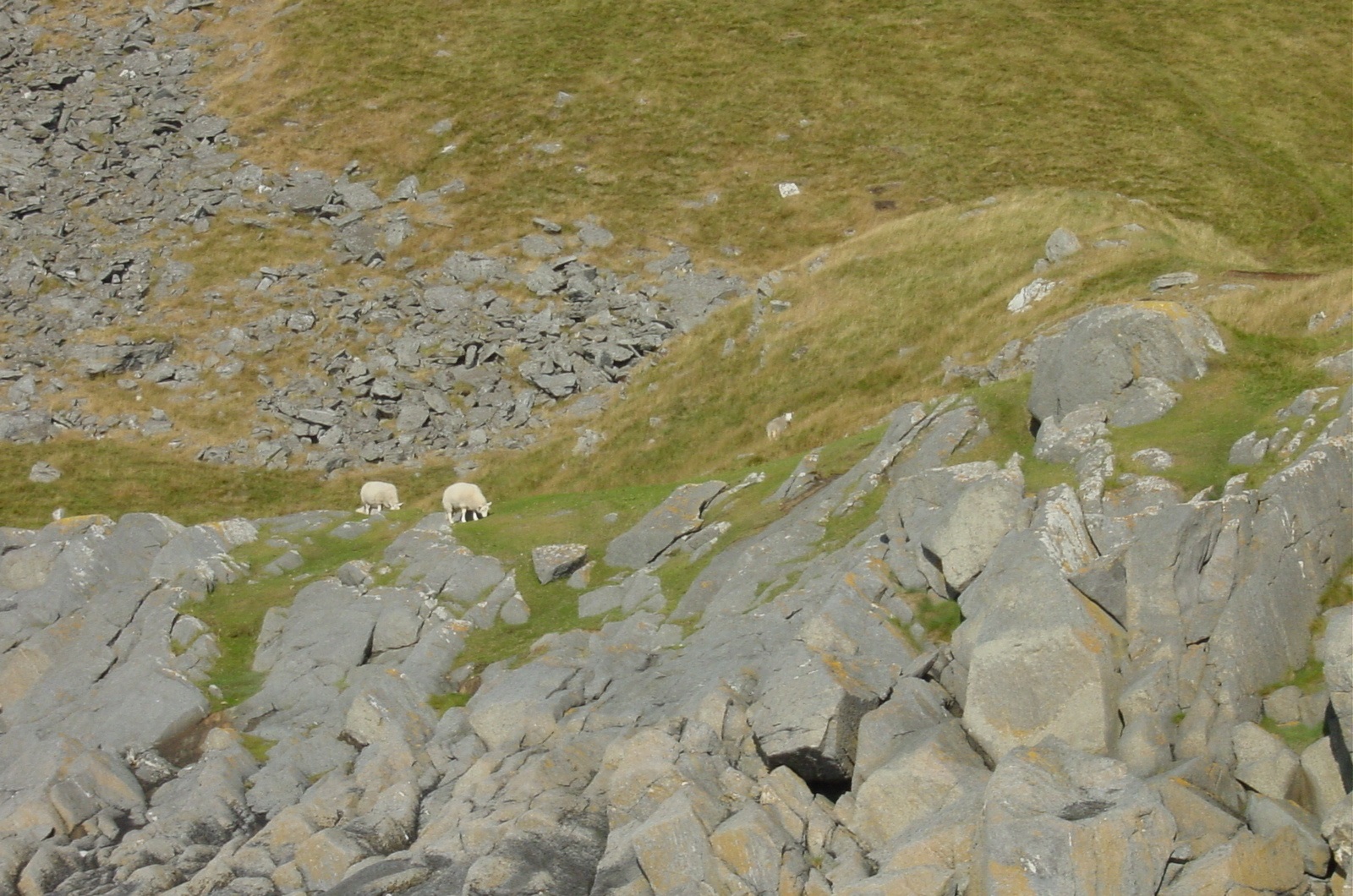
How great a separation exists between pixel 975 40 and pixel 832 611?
67.7 m

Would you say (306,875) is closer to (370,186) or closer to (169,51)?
(370,186)

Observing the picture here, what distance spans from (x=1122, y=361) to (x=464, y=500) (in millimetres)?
20599

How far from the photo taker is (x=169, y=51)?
80.2 metres

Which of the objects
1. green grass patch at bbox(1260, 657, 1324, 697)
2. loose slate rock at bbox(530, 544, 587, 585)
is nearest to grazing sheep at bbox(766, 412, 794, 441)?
loose slate rock at bbox(530, 544, 587, 585)

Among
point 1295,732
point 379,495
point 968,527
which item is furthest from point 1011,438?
point 379,495

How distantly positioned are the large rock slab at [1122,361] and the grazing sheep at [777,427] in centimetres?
1655

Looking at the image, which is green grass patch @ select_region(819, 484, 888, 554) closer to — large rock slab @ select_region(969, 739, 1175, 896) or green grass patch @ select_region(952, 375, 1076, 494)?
green grass patch @ select_region(952, 375, 1076, 494)

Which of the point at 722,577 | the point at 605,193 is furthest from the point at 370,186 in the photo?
the point at 722,577

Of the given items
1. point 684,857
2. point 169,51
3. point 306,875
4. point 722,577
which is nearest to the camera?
point 684,857

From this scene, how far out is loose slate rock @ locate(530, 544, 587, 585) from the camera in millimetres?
32531

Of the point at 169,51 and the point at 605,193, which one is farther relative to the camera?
the point at 169,51

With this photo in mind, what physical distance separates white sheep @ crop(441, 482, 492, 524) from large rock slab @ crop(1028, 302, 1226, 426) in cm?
1821

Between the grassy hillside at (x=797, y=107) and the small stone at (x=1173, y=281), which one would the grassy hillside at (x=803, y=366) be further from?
the grassy hillside at (x=797, y=107)

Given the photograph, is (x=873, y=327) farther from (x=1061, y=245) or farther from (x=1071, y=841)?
(x=1071, y=841)
